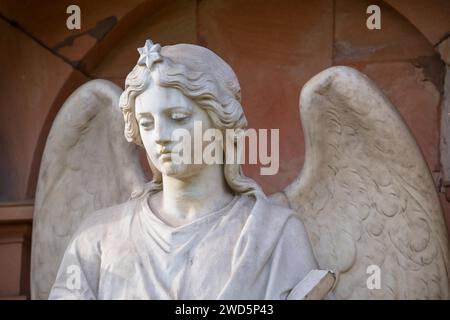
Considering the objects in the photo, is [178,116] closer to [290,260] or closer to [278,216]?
[278,216]

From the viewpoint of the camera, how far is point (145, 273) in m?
6.96

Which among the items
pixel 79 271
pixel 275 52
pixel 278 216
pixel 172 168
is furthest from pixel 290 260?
pixel 275 52

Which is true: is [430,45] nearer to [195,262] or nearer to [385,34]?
[385,34]

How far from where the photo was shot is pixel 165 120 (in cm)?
695

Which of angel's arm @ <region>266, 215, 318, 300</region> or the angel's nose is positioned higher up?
the angel's nose

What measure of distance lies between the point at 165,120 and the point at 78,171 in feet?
2.60

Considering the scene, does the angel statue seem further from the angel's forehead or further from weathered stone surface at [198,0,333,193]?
weathered stone surface at [198,0,333,193]

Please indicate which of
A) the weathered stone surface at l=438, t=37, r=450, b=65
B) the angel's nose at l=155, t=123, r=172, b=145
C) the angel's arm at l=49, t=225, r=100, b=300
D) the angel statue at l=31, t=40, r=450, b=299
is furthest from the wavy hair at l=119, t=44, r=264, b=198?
the weathered stone surface at l=438, t=37, r=450, b=65

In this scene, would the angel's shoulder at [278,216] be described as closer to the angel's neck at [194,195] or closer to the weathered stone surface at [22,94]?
the angel's neck at [194,195]

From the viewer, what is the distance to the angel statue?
6949mm

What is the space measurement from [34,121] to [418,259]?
1625 mm

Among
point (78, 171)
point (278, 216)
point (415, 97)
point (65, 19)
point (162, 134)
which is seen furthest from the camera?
point (65, 19)
